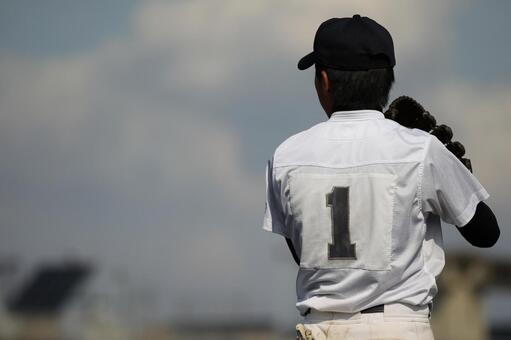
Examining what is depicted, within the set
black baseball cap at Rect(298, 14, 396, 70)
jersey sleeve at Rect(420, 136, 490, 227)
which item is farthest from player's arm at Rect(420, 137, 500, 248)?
black baseball cap at Rect(298, 14, 396, 70)

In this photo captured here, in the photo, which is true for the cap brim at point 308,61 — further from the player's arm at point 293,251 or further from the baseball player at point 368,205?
the player's arm at point 293,251

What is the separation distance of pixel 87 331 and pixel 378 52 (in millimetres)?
87270

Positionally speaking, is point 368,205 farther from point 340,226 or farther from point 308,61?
point 308,61

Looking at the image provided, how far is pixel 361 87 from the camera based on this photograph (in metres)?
5.17

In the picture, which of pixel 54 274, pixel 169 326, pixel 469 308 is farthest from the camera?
pixel 54 274

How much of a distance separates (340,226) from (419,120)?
0.69m

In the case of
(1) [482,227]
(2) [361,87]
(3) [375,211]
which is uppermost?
(2) [361,87]

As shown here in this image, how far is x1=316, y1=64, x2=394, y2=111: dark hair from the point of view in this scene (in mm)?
5148

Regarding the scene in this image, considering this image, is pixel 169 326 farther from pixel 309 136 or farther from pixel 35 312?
pixel 309 136

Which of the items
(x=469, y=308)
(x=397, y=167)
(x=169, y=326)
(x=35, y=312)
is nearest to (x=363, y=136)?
(x=397, y=167)

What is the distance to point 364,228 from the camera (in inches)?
197

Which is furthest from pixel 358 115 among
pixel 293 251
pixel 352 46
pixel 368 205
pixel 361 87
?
pixel 293 251

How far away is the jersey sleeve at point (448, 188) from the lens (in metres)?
5.01

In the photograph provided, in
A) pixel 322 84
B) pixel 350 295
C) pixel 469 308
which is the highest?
pixel 322 84
